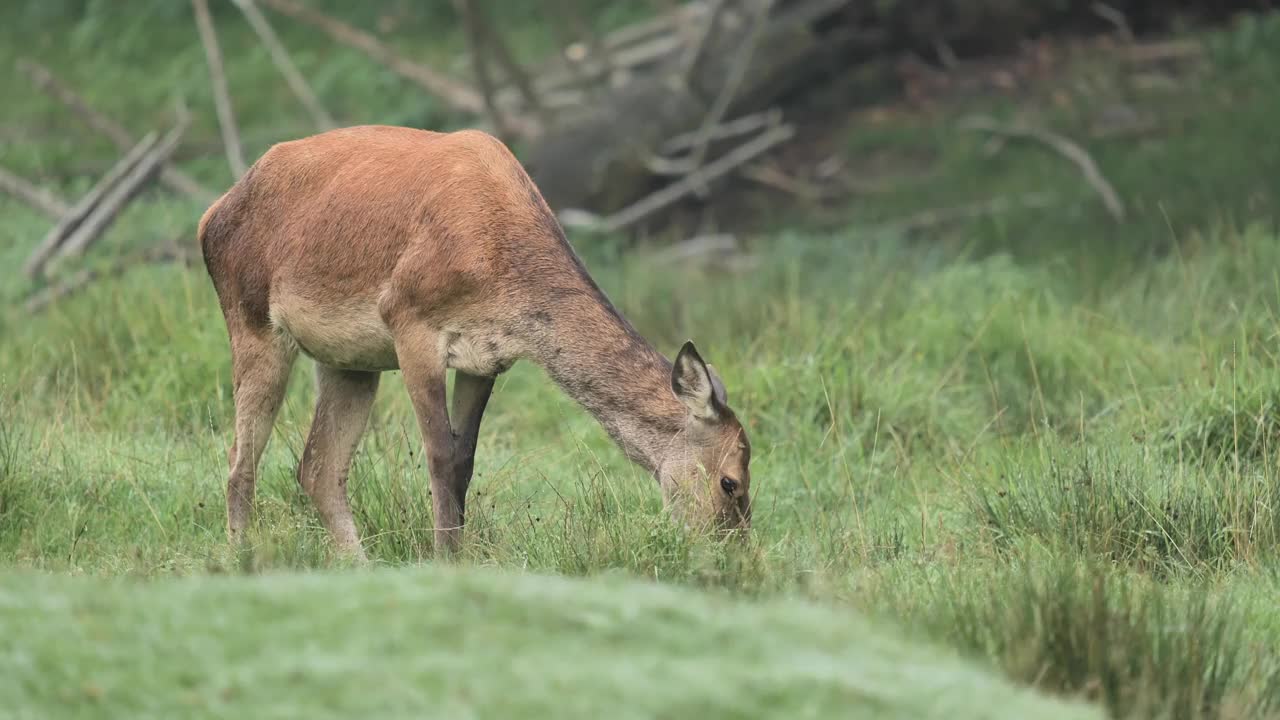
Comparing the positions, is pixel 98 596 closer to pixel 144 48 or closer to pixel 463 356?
pixel 463 356

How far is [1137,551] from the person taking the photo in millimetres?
7156

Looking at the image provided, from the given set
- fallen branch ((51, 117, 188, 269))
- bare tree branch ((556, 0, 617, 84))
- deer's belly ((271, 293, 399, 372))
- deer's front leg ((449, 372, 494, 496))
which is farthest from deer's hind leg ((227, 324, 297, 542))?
bare tree branch ((556, 0, 617, 84))

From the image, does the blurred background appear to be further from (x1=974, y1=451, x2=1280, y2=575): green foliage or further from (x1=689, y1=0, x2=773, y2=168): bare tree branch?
(x1=974, y1=451, x2=1280, y2=575): green foliage

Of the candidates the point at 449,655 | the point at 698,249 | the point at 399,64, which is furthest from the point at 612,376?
the point at 399,64

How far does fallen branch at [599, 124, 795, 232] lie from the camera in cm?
1450

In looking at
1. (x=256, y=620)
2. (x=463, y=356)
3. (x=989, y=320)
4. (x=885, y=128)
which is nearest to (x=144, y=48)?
(x=885, y=128)

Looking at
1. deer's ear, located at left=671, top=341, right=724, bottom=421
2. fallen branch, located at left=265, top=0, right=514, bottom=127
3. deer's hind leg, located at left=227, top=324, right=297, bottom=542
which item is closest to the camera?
deer's ear, located at left=671, top=341, right=724, bottom=421

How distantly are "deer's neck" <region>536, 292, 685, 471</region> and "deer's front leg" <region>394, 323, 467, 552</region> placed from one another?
1.39ft

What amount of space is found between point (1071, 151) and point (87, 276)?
295 inches

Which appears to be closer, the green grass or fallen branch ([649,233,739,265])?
the green grass

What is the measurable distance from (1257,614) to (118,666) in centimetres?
400

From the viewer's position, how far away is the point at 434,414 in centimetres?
704

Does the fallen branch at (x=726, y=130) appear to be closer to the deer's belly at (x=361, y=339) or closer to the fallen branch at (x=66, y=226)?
the fallen branch at (x=66, y=226)

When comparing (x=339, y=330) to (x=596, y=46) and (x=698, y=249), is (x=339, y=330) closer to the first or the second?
(x=698, y=249)
